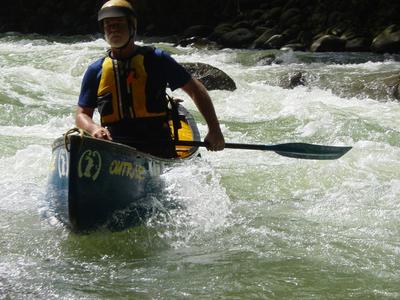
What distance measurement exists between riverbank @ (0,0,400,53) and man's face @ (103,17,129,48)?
1143 cm

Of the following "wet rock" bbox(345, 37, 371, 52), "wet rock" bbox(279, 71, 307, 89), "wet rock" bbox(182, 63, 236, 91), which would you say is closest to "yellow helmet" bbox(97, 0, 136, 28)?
"wet rock" bbox(182, 63, 236, 91)

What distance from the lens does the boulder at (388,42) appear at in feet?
45.5

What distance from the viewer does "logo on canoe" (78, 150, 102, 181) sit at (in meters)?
3.20

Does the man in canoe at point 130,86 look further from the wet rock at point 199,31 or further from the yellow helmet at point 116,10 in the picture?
the wet rock at point 199,31

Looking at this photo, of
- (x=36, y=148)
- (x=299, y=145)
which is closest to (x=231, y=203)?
(x=299, y=145)

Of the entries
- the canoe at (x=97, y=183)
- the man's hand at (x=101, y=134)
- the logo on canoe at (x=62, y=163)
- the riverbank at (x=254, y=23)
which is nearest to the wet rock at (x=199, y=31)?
the riverbank at (x=254, y=23)

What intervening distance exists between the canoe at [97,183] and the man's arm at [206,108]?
39 centimetres

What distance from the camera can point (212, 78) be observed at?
10.2 meters

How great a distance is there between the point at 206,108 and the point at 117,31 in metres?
0.71

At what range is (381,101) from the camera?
907 cm

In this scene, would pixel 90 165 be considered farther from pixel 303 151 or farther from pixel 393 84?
pixel 393 84

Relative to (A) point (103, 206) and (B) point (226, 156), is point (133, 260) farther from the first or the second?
(B) point (226, 156)

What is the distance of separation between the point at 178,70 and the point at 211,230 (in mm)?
996

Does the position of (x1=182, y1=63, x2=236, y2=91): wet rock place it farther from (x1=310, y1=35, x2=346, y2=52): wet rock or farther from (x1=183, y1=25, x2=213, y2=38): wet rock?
(x1=183, y1=25, x2=213, y2=38): wet rock
